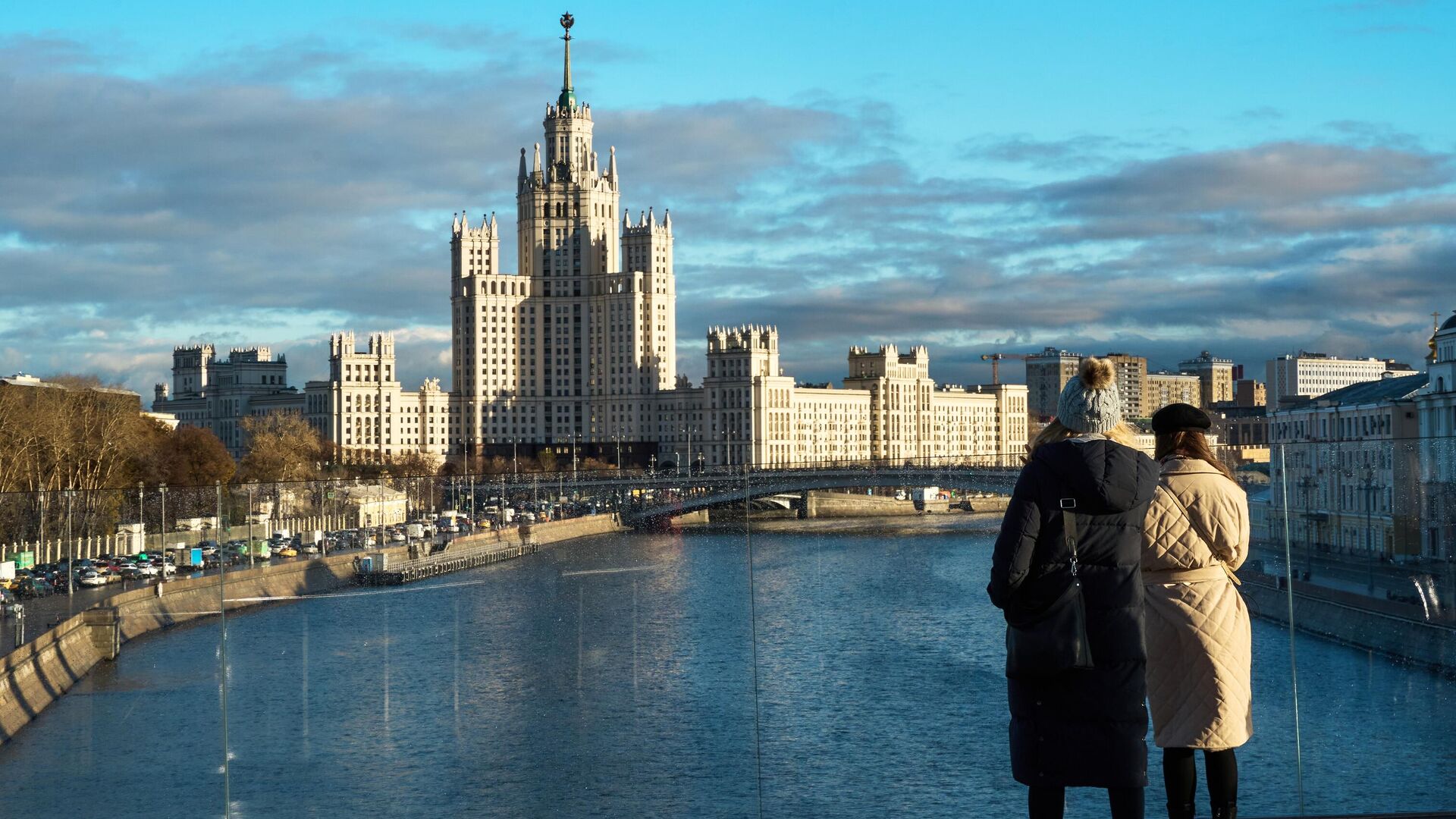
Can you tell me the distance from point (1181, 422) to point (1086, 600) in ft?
3.35

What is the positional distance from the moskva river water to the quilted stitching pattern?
201cm

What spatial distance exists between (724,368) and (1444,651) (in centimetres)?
9387

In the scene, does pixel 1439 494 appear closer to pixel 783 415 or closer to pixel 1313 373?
pixel 783 415

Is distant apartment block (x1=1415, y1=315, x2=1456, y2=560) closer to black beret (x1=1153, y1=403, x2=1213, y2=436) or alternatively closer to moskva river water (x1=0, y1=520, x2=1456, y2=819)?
moskva river water (x1=0, y1=520, x2=1456, y2=819)

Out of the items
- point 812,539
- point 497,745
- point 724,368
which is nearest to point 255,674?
point 497,745

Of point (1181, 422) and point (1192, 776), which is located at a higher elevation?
point (1181, 422)

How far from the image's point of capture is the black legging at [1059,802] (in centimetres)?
415

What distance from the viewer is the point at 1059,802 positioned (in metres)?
4.20

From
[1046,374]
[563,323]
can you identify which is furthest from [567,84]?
[1046,374]

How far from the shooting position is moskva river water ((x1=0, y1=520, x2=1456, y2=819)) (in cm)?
877

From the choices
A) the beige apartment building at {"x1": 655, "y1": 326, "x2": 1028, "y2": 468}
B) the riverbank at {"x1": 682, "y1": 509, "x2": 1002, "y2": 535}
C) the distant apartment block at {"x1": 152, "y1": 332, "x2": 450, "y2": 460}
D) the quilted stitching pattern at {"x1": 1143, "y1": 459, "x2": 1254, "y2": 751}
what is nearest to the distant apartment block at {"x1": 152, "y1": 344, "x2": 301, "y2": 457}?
the distant apartment block at {"x1": 152, "y1": 332, "x2": 450, "y2": 460}

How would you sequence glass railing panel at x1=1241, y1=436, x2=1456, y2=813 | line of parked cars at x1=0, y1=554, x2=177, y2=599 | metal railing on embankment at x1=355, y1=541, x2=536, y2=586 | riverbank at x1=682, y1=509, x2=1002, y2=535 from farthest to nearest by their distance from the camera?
riverbank at x1=682, y1=509, x2=1002, y2=535, metal railing on embankment at x1=355, y1=541, x2=536, y2=586, line of parked cars at x1=0, y1=554, x2=177, y2=599, glass railing panel at x1=1241, y1=436, x2=1456, y2=813

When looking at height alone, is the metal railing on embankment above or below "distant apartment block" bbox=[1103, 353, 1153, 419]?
below

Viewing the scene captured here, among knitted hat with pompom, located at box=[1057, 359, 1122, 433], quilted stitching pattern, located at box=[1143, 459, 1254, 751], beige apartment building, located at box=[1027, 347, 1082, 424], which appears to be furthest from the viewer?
beige apartment building, located at box=[1027, 347, 1082, 424]
